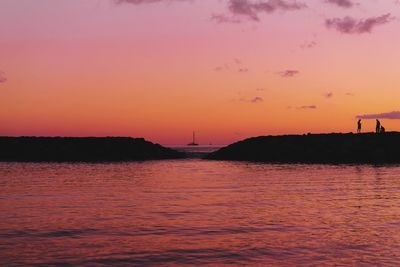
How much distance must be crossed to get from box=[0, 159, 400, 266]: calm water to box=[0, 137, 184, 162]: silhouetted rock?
83.3 metres

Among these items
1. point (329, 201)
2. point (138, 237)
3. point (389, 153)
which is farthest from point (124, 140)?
point (138, 237)

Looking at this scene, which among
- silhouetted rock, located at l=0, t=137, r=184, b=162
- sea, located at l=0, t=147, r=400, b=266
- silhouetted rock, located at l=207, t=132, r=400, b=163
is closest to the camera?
sea, located at l=0, t=147, r=400, b=266

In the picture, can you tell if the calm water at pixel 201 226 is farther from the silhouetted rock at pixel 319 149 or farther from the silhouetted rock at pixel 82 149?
the silhouetted rock at pixel 82 149

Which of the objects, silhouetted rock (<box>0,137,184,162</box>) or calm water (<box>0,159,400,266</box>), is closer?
calm water (<box>0,159,400,266</box>)

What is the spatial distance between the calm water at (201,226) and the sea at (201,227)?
0.14 ft

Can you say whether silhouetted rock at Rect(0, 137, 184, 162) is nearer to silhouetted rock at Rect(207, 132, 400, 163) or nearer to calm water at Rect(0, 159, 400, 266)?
silhouetted rock at Rect(207, 132, 400, 163)

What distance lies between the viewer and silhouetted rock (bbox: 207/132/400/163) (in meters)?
100

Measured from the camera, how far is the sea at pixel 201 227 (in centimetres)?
1866

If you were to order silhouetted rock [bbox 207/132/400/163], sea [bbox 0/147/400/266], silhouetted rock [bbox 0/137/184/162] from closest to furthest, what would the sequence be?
sea [bbox 0/147/400/266] < silhouetted rock [bbox 207/132/400/163] < silhouetted rock [bbox 0/137/184/162]

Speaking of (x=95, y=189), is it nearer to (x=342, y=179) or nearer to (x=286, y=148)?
(x=342, y=179)

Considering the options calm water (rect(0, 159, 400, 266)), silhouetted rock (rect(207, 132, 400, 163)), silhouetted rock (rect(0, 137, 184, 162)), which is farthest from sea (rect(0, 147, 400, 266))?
silhouetted rock (rect(0, 137, 184, 162))

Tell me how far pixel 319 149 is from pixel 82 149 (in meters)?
58.5

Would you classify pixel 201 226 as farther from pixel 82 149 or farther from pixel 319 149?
pixel 82 149

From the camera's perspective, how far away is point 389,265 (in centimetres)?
1753
